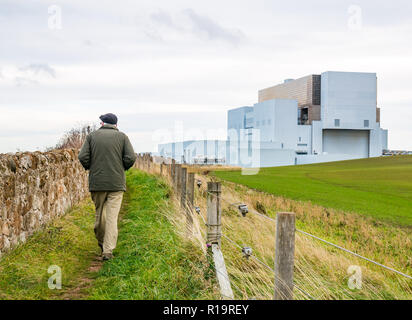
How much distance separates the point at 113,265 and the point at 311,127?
2499 inches

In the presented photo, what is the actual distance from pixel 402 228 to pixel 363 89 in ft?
186

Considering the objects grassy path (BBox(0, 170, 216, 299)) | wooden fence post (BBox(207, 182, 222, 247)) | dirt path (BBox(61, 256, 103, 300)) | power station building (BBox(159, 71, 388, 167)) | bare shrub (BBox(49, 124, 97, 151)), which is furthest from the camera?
power station building (BBox(159, 71, 388, 167))

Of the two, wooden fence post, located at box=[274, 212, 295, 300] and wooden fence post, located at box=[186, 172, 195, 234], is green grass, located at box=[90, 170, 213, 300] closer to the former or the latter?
wooden fence post, located at box=[186, 172, 195, 234]

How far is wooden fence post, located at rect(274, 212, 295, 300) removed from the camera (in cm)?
373

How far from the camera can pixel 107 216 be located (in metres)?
7.29

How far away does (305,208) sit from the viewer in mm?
15406

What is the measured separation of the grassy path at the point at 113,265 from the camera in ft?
17.6

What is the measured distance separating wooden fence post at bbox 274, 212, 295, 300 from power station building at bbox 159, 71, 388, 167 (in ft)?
189

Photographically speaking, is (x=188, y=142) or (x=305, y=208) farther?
(x=188, y=142)

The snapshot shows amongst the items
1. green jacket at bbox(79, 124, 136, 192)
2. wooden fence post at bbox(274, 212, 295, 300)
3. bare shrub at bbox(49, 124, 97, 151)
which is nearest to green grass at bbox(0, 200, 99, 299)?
green jacket at bbox(79, 124, 136, 192)

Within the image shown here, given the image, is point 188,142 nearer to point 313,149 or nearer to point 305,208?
point 313,149

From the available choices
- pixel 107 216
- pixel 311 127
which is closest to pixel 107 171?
pixel 107 216

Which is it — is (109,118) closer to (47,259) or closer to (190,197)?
(190,197)
